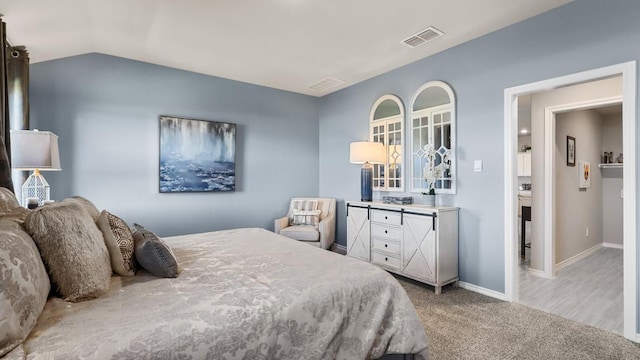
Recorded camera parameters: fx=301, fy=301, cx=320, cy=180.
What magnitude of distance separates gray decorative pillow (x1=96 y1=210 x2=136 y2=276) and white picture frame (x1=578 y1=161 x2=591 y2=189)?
5.66m

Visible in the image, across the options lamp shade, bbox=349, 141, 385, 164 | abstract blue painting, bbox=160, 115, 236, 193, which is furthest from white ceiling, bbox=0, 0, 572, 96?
lamp shade, bbox=349, 141, 385, 164

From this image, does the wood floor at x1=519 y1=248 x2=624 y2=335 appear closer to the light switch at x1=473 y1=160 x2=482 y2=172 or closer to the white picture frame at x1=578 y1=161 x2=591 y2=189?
the white picture frame at x1=578 y1=161 x2=591 y2=189

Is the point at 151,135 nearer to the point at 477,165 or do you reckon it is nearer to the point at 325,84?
the point at 325,84

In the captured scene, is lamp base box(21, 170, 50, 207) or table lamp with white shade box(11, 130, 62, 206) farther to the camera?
lamp base box(21, 170, 50, 207)

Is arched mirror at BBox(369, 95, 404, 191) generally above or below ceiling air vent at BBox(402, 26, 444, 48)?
below

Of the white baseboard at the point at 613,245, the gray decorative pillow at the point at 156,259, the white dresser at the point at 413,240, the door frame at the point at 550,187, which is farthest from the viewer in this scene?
the white baseboard at the point at 613,245

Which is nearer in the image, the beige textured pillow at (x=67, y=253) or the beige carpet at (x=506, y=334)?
the beige textured pillow at (x=67, y=253)

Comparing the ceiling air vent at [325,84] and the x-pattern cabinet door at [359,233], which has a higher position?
the ceiling air vent at [325,84]

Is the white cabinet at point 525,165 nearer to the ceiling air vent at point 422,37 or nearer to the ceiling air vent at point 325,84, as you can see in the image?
the ceiling air vent at point 325,84

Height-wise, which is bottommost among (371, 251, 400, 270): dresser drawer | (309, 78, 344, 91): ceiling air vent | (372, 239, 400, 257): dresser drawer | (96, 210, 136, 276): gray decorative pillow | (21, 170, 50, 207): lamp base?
(371, 251, 400, 270): dresser drawer

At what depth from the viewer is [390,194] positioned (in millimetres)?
4172

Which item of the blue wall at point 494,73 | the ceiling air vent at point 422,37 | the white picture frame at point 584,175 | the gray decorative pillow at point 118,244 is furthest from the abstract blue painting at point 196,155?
Answer: the white picture frame at point 584,175

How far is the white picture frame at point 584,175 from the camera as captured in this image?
4491 millimetres

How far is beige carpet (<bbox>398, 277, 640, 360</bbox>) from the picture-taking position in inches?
79.1
